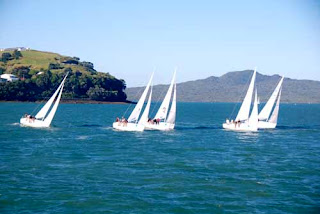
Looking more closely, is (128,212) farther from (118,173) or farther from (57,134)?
(57,134)

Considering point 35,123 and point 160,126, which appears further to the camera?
point 160,126

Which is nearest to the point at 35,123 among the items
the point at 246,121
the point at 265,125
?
the point at 246,121

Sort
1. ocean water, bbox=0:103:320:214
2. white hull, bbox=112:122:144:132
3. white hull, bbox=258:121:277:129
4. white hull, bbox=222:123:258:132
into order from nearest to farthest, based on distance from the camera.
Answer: ocean water, bbox=0:103:320:214
white hull, bbox=112:122:144:132
white hull, bbox=222:123:258:132
white hull, bbox=258:121:277:129

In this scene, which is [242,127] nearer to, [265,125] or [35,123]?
[265,125]

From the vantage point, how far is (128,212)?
928 inches

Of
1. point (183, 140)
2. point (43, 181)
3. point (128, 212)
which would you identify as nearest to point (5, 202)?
point (43, 181)

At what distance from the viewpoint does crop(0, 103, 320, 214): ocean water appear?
2488 centimetres

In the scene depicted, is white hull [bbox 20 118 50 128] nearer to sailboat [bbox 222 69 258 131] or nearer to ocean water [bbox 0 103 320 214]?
ocean water [bbox 0 103 320 214]

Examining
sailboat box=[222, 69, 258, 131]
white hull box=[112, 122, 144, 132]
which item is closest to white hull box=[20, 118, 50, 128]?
white hull box=[112, 122, 144, 132]

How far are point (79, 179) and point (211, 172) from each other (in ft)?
32.9

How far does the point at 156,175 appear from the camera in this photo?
105ft

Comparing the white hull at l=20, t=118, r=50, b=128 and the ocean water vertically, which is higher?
the white hull at l=20, t=118, r=50, b=128

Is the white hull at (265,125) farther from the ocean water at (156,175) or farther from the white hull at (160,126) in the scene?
the ocean water at (156,175)

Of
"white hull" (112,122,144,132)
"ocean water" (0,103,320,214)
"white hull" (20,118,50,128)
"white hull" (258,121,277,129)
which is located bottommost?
"ocean water" (0,103,320,214)
